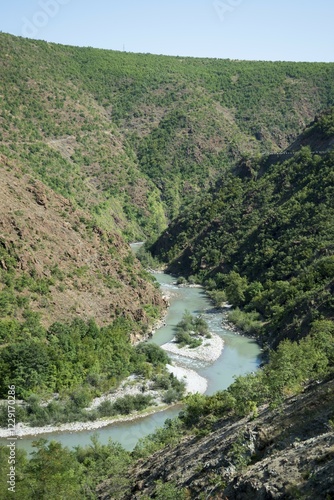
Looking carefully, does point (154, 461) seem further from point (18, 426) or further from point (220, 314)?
point (220, 314)

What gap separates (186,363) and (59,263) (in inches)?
555

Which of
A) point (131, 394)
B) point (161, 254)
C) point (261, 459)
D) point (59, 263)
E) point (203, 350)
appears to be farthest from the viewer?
point (161, 254)

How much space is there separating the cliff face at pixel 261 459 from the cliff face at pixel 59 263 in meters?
26.3

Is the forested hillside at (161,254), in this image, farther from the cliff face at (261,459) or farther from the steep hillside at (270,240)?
the steep hillside at (270,240)

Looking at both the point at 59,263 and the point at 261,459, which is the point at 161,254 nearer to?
the point at 59,263

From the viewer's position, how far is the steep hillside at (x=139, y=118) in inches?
4321

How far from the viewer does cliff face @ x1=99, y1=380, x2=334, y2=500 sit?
14.5 meters

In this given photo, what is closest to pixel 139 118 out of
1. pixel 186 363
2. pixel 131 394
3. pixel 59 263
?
pixel 59 263

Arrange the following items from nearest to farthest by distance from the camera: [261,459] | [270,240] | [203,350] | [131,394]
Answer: [261,459] < [131,394] < [203,350] < [270,240]

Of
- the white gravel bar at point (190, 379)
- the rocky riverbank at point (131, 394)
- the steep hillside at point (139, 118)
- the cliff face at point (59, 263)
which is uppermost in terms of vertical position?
the steep hillside at point (139, 118)

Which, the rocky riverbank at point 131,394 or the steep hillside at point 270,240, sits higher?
the steep hillside at point 270,240

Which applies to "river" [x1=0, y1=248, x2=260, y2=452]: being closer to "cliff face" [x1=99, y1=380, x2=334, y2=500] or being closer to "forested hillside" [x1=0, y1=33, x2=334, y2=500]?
"forested hillside" [x1=0, y1=33, x2=334, y2=500]

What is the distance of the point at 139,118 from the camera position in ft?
490

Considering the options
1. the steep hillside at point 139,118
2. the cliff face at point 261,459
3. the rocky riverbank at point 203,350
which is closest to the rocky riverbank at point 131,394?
the rocky riverbank at point 203,350
